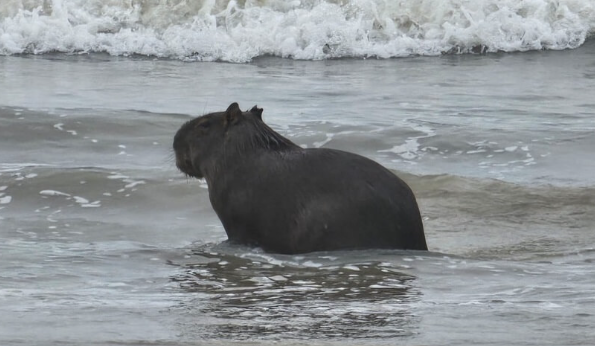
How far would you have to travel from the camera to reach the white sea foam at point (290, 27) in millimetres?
16984

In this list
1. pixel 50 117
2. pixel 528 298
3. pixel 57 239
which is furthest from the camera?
pixel 50 117

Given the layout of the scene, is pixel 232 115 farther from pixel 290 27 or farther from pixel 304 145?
pixel 290 27

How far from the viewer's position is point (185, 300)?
5.43m

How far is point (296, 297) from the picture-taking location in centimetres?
552

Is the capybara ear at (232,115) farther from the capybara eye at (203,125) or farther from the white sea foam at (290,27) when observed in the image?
the white sea foam at (290,27)

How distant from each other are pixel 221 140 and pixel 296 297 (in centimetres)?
178

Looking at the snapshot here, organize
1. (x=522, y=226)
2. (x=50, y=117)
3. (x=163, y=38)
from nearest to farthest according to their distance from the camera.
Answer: (x=522, y=226) < (x=50, y=117) < (x=163, y=38)

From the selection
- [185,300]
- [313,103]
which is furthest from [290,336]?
[313,103]

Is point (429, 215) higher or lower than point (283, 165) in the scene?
lower

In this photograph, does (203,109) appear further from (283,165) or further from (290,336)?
(290,336)

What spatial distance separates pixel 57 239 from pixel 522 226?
2759mm

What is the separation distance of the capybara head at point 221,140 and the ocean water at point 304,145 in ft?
1.51

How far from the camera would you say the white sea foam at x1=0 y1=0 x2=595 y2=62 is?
17.0m

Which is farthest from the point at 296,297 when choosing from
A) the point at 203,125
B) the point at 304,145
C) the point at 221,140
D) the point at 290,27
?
the point at 290,27
